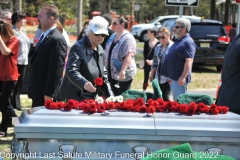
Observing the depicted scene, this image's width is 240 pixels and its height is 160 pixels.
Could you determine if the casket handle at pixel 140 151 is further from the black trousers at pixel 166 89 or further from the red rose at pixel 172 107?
the black trousers at pixel 166 89

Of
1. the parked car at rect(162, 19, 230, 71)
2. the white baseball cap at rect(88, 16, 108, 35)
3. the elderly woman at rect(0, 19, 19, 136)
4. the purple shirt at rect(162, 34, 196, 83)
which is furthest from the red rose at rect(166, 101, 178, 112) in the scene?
the parked car at rect(162, 19, 230, 71)

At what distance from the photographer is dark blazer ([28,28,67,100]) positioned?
19.6 feet

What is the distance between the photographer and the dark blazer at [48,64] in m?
5.99

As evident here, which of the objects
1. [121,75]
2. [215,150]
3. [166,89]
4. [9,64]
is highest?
[215,150]

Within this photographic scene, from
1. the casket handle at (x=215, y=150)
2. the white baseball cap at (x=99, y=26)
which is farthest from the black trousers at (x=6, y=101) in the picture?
the casket handle at (x=215, y=150)

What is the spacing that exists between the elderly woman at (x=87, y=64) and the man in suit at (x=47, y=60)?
2.16ft

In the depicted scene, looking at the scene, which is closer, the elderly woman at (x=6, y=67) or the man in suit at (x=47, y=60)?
the man in suit at (x=47, y=60)

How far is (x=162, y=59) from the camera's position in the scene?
8219 millimetres

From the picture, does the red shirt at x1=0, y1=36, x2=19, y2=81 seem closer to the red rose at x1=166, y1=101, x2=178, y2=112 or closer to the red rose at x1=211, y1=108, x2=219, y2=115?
the red rose at x1=166, y1=101, x2=178, y2=112

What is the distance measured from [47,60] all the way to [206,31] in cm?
1180

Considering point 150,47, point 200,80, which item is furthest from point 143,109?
point 200,80

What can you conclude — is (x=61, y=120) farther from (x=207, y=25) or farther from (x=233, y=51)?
(x=207, y=25)

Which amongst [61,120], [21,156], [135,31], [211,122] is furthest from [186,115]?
[135,31]

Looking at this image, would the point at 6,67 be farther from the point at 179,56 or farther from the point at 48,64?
the point at 179,56
